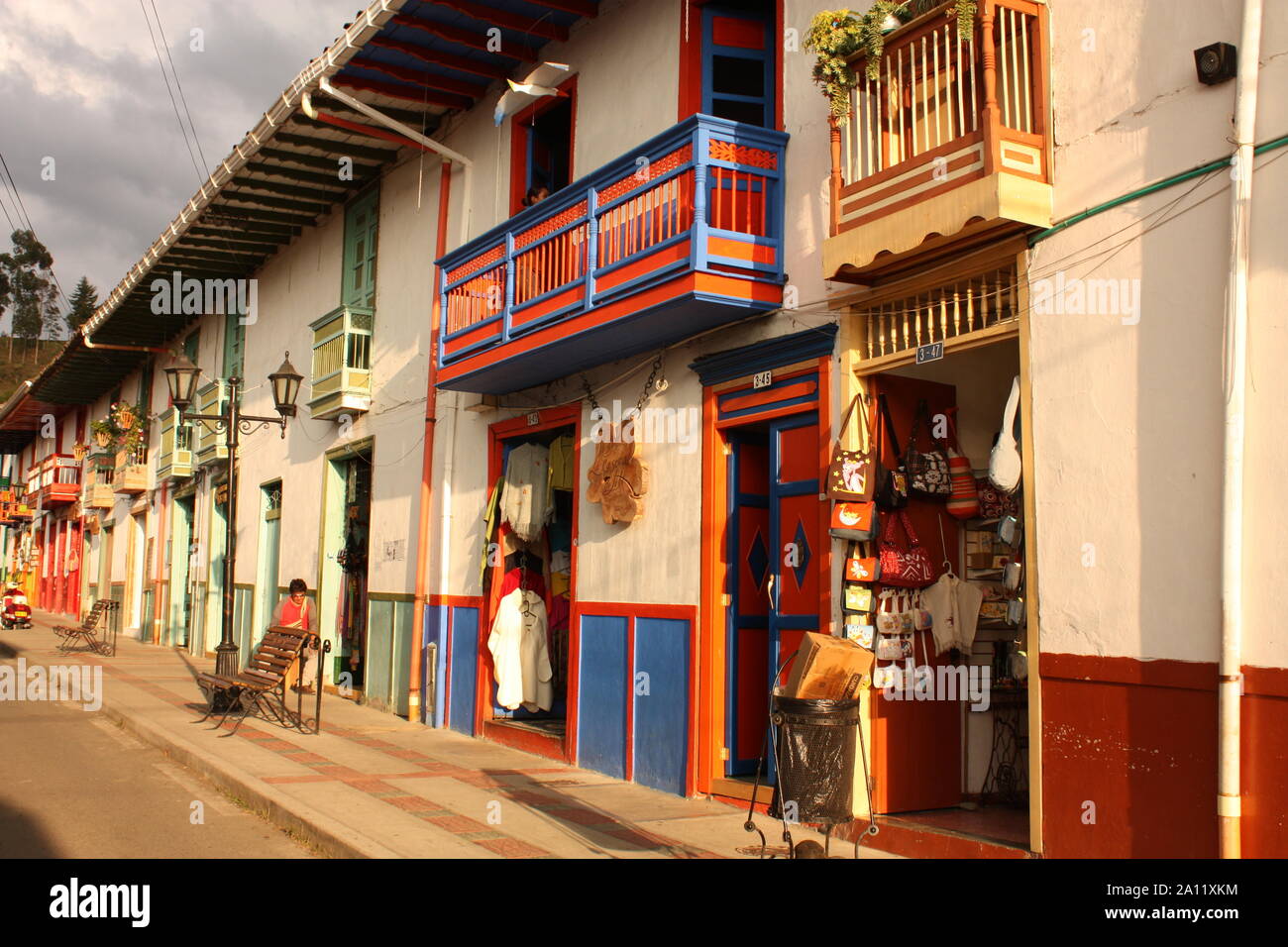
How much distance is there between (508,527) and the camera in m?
12.1

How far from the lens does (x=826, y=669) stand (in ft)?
19.8

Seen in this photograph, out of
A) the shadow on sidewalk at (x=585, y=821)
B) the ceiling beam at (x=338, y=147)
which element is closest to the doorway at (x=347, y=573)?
the ceiling beam at (x=338, y=147)

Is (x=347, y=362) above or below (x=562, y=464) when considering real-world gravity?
above

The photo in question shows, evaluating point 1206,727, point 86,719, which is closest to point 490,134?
point 86,719

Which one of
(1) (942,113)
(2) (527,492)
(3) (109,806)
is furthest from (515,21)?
(3) (109,806)

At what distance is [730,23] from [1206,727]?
22.8ft

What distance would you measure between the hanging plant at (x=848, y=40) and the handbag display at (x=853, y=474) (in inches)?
84.4

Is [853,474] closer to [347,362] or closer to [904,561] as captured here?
[904,561]

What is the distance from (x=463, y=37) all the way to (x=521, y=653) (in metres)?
6.61

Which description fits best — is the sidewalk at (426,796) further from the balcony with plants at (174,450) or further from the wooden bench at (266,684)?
the balcony with plants at (174,450)

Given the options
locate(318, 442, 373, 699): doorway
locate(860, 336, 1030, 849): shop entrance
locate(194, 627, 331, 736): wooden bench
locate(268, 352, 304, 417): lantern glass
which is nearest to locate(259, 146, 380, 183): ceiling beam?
locate(268, 352, 304, 417): lantern glass

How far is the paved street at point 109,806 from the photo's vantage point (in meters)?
6.93

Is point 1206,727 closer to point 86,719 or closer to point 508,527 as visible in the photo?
point 508,527

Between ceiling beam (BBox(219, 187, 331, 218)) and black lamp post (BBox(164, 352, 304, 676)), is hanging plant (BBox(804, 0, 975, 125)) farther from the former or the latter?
ceiling beam (BBox(219, 187, 331, 218))
